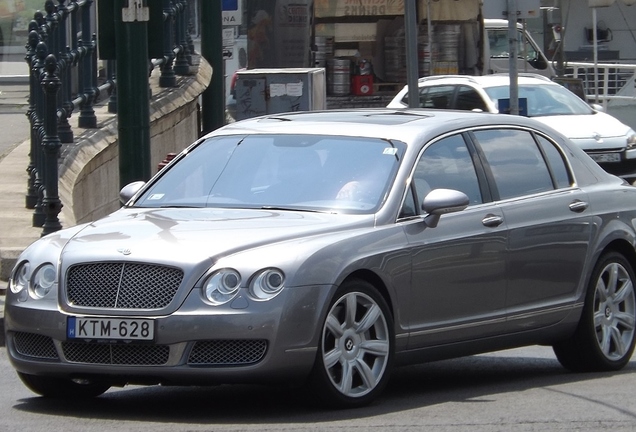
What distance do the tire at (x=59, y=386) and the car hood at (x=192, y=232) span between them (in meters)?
0.69

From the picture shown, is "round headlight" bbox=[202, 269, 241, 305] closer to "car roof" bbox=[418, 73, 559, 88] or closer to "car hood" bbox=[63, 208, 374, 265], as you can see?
"car hood" bbox=[63, 208, 374, 265]

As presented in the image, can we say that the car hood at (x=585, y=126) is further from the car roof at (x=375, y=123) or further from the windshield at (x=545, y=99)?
the car roof at (x=375, y=123)

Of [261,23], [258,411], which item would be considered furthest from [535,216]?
[261,23]

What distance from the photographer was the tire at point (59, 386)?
285 inches

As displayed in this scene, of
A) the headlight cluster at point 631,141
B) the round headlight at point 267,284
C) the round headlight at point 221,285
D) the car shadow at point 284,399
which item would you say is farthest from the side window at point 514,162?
the headlight cluster at point 631,141

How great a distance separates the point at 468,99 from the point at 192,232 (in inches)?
594

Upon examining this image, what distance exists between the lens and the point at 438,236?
749 centimetres

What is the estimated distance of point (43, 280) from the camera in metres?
6.97

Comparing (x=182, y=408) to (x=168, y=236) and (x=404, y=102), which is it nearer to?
(x=168, y=236)

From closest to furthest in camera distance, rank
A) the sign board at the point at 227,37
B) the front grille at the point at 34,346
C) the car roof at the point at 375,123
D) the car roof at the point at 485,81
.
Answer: the front grille at the point at 34,346, the car roof at the point at 375,123, the car roof at the point at 485,81, the sign board at the point at 227,37

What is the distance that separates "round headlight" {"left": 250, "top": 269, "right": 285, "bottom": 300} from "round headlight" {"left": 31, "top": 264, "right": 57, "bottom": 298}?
0.97 meters

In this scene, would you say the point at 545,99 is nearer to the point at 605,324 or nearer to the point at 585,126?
the point at 585,126

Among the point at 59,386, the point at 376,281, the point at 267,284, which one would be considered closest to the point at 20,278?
the point at 59,386

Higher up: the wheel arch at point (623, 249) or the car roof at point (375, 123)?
the car roof at point (375, 123)
